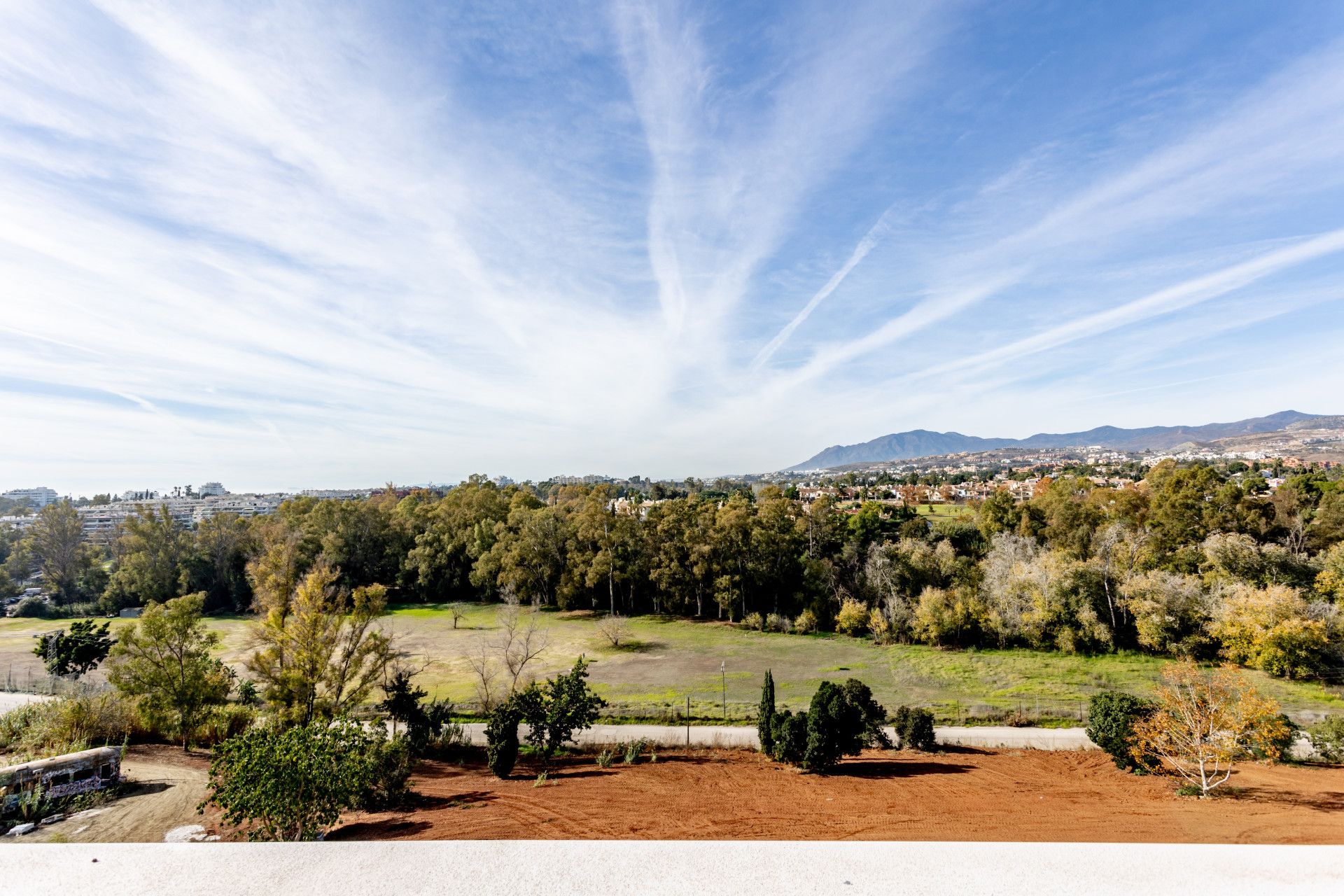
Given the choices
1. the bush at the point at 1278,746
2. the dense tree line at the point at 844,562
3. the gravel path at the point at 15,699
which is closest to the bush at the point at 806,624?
the dense tree line at the point at 844,562

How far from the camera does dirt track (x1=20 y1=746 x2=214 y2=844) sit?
340 inches

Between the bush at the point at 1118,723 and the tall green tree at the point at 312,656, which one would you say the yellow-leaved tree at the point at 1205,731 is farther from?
the tall green tree at the point at 312,656

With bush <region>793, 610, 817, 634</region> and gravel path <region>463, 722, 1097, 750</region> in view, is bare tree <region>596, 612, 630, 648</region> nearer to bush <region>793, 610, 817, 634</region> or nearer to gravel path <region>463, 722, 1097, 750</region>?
bush <region>793, 610, 817, 634</region>

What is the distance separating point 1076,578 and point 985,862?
102 ft

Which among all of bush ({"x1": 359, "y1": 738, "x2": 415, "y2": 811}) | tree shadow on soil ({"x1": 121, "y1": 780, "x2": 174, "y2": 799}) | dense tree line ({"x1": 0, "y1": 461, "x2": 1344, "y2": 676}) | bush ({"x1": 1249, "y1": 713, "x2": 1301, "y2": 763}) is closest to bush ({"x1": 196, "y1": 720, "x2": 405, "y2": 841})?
bush ({"x1": 359, "y1": 738, "x2": 415, "y2": 811})

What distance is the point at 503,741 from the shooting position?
1242cm

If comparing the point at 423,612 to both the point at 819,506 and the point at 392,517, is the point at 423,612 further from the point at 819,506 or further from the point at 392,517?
the point at 819,506

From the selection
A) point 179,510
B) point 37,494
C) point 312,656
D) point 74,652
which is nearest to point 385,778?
point 312,656

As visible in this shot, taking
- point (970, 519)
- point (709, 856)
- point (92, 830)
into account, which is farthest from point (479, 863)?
point (970, 519)

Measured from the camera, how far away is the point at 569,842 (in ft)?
15.5

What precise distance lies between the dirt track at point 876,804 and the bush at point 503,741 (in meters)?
0.33

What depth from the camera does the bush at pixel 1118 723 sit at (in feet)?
41.8

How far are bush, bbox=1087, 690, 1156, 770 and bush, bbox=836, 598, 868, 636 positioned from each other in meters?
19.5

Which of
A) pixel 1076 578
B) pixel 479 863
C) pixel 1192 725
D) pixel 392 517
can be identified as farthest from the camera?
pixel 392 517
